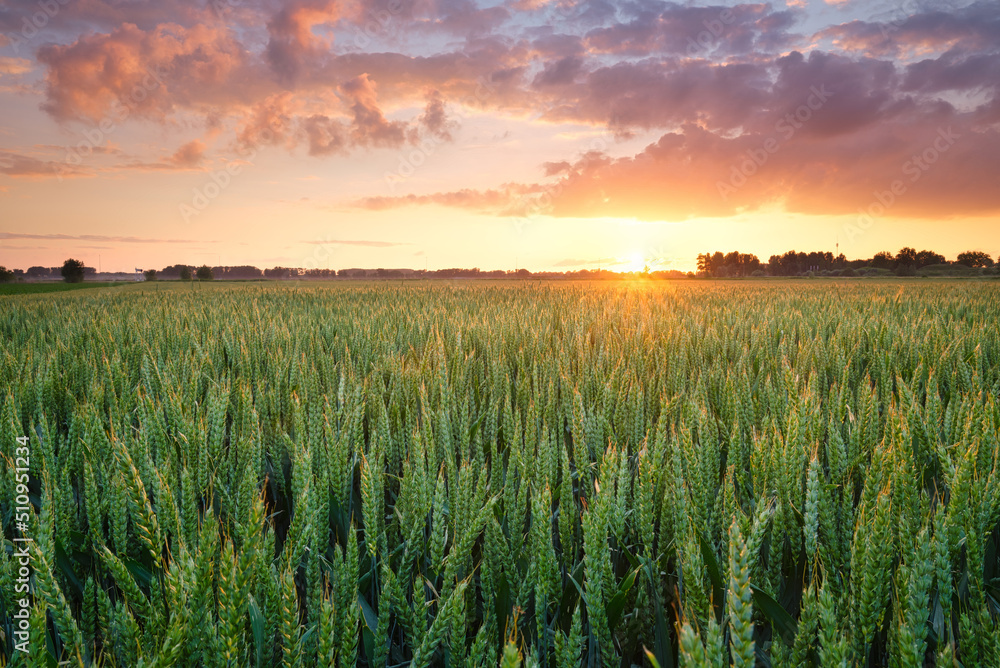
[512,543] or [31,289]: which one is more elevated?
[31,289]

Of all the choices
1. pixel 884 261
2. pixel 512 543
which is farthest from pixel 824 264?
pixel 512 543

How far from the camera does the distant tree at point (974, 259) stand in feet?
250

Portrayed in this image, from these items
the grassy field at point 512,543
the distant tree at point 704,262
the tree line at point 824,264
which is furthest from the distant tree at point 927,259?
the grassy field at point 512,543

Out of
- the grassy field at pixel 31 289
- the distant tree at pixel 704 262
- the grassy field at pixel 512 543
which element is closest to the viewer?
the grassy field at pixel 512 543

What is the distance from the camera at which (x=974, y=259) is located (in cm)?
7888

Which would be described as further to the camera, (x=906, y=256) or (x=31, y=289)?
(x=906, y=256)

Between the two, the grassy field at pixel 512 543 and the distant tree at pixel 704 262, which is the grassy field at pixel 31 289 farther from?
the distant tree at pixel 704 262

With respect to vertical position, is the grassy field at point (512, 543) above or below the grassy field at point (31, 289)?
below

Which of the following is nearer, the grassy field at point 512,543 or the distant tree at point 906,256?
the grassy field at point 512,543

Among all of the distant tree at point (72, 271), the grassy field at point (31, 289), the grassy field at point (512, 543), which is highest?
the distant tree at point (72, 271)

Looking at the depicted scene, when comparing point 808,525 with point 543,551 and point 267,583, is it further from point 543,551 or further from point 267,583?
point 267,583

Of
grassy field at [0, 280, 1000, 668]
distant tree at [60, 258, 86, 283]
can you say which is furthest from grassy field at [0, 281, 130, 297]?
distant tree at [60, 258, 86, 283]

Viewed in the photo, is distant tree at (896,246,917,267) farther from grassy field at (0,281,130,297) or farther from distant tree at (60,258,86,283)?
distant tree at (60,258,86,283)

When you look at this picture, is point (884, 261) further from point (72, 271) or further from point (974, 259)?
point (72, 271)
